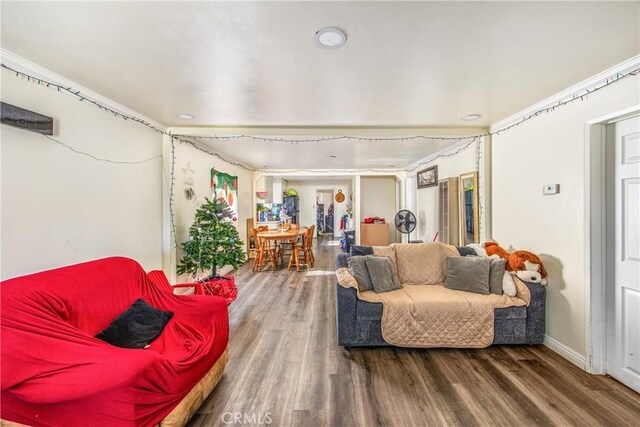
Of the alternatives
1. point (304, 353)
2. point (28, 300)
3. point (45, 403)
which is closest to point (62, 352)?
point (45, 403)

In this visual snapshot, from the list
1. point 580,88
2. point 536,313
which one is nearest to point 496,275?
point 536,313

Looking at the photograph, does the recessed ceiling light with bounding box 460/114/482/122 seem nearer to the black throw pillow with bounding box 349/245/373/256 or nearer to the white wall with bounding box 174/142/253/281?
the black throw pillow with bounding box 349/245/373/256

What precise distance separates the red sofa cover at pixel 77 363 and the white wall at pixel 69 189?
14.4 inches

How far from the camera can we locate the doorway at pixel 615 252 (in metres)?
1.91

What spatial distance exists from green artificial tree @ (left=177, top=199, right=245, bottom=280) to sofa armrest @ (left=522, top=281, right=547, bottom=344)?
322 centimetres

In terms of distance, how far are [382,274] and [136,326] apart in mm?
2087

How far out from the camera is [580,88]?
7.00 ft

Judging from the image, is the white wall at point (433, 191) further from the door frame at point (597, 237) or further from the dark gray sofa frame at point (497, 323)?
the dark gray sofa frame at point (497, 323)

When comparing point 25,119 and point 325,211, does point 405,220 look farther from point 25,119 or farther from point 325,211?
point 325,211

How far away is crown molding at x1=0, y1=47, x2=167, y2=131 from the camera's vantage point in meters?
1.71

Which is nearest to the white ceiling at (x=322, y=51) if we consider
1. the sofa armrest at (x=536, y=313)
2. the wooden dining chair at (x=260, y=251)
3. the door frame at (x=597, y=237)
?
the door frame at (x=597, y=237)

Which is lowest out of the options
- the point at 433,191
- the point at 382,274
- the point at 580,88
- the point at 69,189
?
the point at 382,274

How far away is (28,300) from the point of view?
1431mm

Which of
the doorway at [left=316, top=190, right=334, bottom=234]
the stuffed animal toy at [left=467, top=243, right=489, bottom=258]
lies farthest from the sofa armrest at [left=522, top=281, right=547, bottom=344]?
the doorway at [left=316, top=190, right=334, bottom=234]
